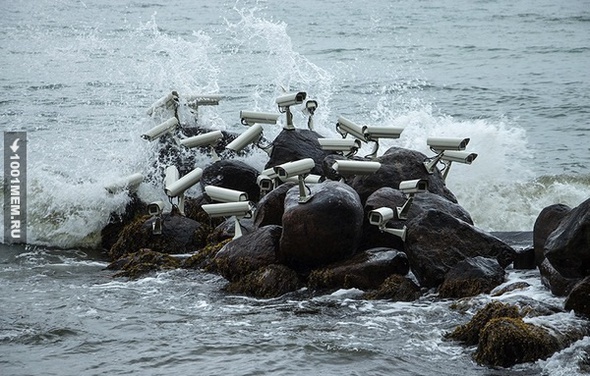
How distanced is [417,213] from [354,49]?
2009 centimetres

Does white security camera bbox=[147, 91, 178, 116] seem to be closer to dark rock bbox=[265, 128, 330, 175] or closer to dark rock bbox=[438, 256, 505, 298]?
dark rock bbox=[265, 128, 330, 175]

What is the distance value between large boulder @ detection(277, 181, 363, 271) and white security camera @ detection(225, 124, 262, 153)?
2.83 m

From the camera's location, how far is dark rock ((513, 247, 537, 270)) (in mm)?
11000

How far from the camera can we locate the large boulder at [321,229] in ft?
35.9

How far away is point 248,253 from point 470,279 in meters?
2.47

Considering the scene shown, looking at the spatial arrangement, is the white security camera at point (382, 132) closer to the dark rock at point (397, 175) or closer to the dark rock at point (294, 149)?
the dark rock at point (397, 175)

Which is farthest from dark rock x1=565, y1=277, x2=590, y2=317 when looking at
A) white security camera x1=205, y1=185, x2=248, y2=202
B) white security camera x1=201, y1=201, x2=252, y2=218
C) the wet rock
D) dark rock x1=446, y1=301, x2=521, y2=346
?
the wet rock

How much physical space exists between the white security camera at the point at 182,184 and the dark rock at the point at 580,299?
5499 mm

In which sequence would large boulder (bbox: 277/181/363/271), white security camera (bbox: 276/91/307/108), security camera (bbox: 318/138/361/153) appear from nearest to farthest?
large boulder (bbox: 277/181/363/271), security camera (bbox: 318/138/361/153), white security camera (bbox: 276/91/307/108)

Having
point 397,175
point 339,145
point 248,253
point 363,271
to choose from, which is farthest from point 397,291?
point 339,145

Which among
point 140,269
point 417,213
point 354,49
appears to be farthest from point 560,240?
point 354,49

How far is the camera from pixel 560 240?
9.70 meters

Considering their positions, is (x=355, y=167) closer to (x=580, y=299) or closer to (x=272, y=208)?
(x=272, y=208)

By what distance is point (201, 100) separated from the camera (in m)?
15.6
